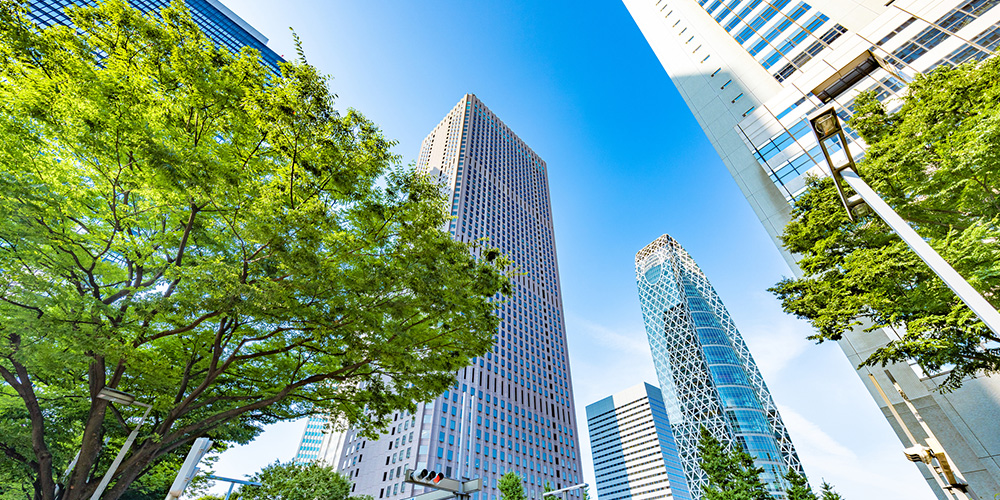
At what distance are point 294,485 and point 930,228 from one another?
34371 mm

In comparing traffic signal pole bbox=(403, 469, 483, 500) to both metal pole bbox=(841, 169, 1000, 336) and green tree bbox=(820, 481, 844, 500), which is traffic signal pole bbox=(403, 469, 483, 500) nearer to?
metal pole bbox=(841, 169, 1000, 336)

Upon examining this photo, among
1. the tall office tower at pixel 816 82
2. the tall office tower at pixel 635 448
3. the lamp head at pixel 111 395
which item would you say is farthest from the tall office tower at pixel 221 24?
the tall office tower at pixel 635 448

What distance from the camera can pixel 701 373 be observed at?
91.5 m

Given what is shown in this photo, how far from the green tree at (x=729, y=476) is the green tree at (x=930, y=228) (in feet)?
45.9

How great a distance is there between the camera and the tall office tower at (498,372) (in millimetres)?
55531

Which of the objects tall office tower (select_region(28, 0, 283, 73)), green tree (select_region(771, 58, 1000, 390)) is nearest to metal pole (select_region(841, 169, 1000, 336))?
green tree (select_region(771, 58, 1000, 390))

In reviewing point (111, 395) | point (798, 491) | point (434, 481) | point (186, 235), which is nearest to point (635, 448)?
point (798, 491)

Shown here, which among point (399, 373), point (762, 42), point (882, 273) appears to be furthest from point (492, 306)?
point (762, 42)

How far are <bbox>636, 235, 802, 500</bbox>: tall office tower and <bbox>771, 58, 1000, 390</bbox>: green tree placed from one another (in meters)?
73.2

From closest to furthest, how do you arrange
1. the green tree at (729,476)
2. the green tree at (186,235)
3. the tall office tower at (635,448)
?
the green tree at (186,235) → the green tree at (729,476) → the tall office tower at (635,448)

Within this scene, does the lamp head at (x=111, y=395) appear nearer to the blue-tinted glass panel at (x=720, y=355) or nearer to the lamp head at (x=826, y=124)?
the lamp head at (x=826, y=124)

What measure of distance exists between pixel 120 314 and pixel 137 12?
5400 mm

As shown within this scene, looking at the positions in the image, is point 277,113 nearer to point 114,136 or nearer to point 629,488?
point 114,136

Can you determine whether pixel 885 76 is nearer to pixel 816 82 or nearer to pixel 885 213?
pixel 816 82
